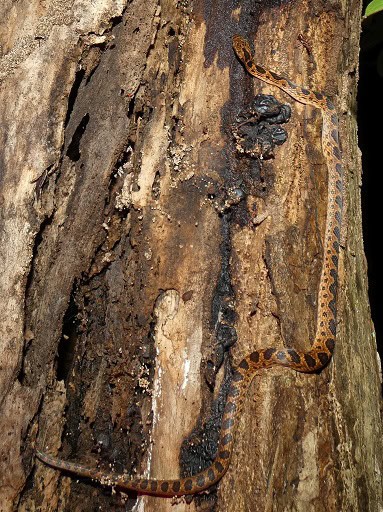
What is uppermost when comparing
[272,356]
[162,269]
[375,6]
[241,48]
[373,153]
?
[373,153]

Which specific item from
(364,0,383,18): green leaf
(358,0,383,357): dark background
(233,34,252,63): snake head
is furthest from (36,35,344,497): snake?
(358,0,383,357): dark background

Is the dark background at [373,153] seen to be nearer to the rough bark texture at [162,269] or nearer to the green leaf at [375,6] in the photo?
the green leaf at [375,6]

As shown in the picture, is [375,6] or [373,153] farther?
[373,153]

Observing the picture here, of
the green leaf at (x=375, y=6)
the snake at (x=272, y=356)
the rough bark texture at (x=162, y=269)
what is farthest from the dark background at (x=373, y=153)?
the snake at (x=272, y=356)

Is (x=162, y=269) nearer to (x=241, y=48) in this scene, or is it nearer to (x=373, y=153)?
(x=241, y=48)

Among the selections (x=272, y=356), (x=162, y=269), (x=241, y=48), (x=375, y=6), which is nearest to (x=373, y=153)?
(x=375, y=6)

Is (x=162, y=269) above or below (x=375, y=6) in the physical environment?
below

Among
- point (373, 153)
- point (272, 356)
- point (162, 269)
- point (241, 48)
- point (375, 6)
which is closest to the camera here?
point (272, 356)
